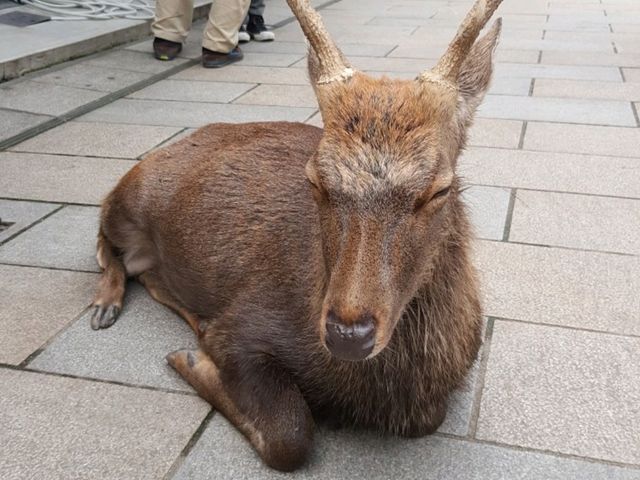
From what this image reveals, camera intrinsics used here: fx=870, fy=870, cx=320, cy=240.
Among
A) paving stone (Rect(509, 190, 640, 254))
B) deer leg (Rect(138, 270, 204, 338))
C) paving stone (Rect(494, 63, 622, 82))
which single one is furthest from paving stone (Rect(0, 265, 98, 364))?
paving stone (Rect(494, 63, 622, 82))

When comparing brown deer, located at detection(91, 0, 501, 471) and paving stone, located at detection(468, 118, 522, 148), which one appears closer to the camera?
brown deer, located at detection(91, 0, 501, 471)

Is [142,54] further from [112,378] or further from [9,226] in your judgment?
[112,378]

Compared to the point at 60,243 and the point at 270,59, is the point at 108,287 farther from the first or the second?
the point at 270,59

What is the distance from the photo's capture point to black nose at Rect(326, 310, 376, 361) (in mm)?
2545

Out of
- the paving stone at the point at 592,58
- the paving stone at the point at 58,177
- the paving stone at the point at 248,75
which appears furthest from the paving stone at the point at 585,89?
the paving stone at the point at 58,177

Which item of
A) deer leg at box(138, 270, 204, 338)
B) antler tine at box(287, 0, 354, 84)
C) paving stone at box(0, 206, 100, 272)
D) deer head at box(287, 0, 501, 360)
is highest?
antler tine at box(287, 0, 354, 84)

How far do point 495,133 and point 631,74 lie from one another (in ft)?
9.31

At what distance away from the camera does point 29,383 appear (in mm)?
3633

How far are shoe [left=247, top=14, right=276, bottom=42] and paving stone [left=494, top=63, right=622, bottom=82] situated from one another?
3.02m

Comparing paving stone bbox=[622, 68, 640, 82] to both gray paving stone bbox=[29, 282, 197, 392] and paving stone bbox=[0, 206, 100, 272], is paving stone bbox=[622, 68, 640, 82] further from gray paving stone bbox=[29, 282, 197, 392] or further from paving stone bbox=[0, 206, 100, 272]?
gray paving stone bbox=[29, 282, 197, 392]

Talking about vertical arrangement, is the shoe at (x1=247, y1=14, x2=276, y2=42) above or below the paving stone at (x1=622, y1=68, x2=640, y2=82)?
below

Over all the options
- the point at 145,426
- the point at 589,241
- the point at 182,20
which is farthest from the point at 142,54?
the point at 145,426

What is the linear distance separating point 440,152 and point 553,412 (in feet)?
4.23

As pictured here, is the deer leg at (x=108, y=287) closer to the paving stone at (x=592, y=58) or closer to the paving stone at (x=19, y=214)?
the paving stone at (x=19, y=214)
